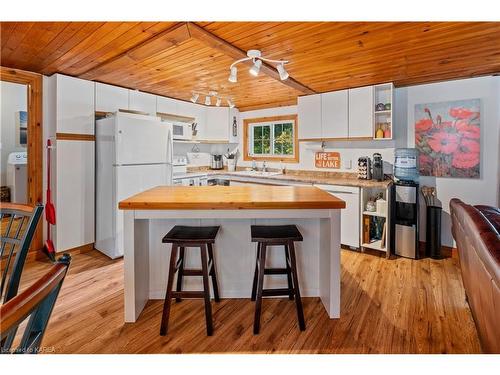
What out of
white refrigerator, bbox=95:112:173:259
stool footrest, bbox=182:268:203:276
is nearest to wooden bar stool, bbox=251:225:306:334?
stool footrest, bbox=182:268:203:276

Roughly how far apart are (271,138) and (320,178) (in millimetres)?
1395

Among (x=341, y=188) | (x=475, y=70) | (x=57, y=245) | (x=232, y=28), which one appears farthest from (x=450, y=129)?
(x=57, y=245)

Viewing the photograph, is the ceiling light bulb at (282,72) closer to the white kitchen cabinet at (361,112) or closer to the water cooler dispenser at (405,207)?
the white kitchen cabinet at (361,112)

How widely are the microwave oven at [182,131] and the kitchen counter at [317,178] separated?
0.75 m

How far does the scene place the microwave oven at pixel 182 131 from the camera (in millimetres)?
4452

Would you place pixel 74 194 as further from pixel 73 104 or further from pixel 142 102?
pixel 142 102

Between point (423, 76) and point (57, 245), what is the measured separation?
4.67 metres

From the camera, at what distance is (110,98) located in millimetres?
3643

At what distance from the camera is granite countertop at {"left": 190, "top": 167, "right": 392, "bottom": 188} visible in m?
3.54

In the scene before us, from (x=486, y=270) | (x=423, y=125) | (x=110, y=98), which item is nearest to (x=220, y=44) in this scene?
(x=110, y=98)

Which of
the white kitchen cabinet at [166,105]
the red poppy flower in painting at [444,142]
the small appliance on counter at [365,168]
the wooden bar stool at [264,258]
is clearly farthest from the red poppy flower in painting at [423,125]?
the white kitchen cabinet at [166,105]

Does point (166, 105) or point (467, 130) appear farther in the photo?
point (166, 105)

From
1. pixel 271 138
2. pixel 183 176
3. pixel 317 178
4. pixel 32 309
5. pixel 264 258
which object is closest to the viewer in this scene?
pixel 32 309
